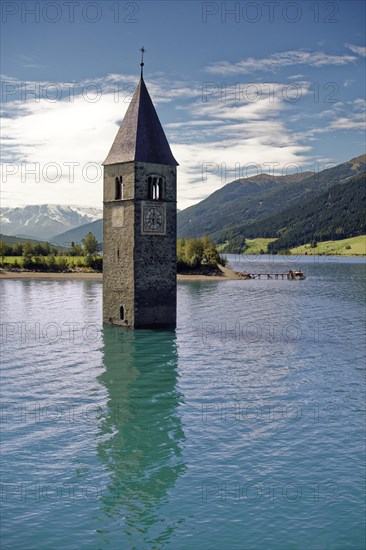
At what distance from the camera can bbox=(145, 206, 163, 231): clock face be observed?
171 ft

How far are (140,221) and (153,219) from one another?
1.29 m

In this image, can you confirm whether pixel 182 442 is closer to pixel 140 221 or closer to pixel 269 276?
pixel 140 221

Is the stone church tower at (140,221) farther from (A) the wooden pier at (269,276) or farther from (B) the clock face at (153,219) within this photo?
(A) the wooden pier at (269,276)

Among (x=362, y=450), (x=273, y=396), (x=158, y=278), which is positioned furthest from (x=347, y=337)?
(x=362, y=450)

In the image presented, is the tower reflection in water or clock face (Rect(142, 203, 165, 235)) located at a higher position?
clock face (Rect(142, 203, 165, 235))

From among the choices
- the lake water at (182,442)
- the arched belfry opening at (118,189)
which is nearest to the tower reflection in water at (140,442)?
the lake water at (182,442)

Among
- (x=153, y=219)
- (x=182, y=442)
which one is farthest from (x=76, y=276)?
(x=182, y=442)

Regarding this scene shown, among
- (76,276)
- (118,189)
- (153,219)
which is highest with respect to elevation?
(118,189)

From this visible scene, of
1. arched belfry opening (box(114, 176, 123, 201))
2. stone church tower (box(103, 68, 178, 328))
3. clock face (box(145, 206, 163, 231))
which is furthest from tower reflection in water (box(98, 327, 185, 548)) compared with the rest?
arched belfry opening (box(114, 176, 123, 201))

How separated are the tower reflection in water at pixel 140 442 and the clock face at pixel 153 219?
43.2 feet

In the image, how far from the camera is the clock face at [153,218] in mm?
52062

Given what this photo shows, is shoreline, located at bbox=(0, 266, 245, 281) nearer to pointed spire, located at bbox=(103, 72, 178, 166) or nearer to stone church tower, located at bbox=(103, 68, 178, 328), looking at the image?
stone church tower, located at bbox=(103, 68, 178, 328)

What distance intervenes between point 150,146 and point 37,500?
3738 centimetres

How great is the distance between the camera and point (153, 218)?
52438 millimetres
